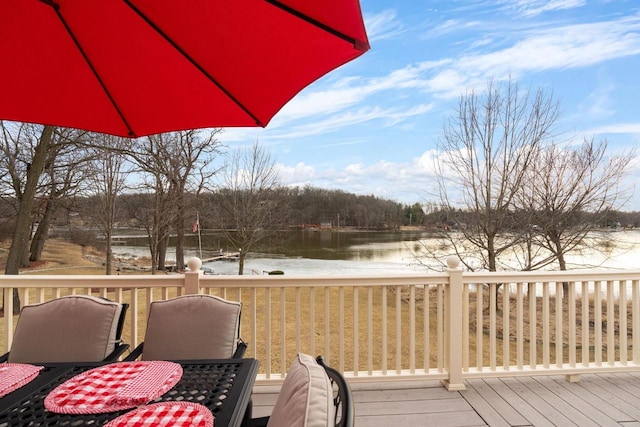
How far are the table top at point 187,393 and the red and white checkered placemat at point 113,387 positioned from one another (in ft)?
0.09

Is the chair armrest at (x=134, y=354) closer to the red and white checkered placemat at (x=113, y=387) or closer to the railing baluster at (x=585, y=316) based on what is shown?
the red and white checkered placemat at (x=113, y=387)

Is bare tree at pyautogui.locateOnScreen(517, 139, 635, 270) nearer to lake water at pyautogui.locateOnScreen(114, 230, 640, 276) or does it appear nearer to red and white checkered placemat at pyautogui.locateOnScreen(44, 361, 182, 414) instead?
lake water at pyautogui.locateOnScreen(114, 230, 640, 276)

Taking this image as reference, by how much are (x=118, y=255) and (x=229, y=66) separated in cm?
1242

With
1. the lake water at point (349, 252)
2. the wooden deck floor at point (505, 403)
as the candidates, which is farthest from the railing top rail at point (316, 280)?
the lake water at point (349, 252)

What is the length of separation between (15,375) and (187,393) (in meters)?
0.76

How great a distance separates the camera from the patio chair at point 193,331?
6.60 feet

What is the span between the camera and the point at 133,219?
10.8m

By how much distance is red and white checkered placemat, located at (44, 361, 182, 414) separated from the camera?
1245 mm

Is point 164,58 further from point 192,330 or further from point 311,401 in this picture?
point 192,330

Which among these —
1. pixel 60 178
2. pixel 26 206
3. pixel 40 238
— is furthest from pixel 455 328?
A: pixel 40 238

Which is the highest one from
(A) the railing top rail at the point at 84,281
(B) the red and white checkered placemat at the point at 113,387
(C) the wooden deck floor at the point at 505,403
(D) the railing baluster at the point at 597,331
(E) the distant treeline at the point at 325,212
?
(E) the distant treeline at the point at 325,212

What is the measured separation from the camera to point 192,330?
80.7 inches

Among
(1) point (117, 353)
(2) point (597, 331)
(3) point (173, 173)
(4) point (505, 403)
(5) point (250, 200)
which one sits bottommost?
(4) point (505, 403)

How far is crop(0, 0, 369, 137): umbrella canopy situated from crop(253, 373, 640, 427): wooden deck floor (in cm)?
208
